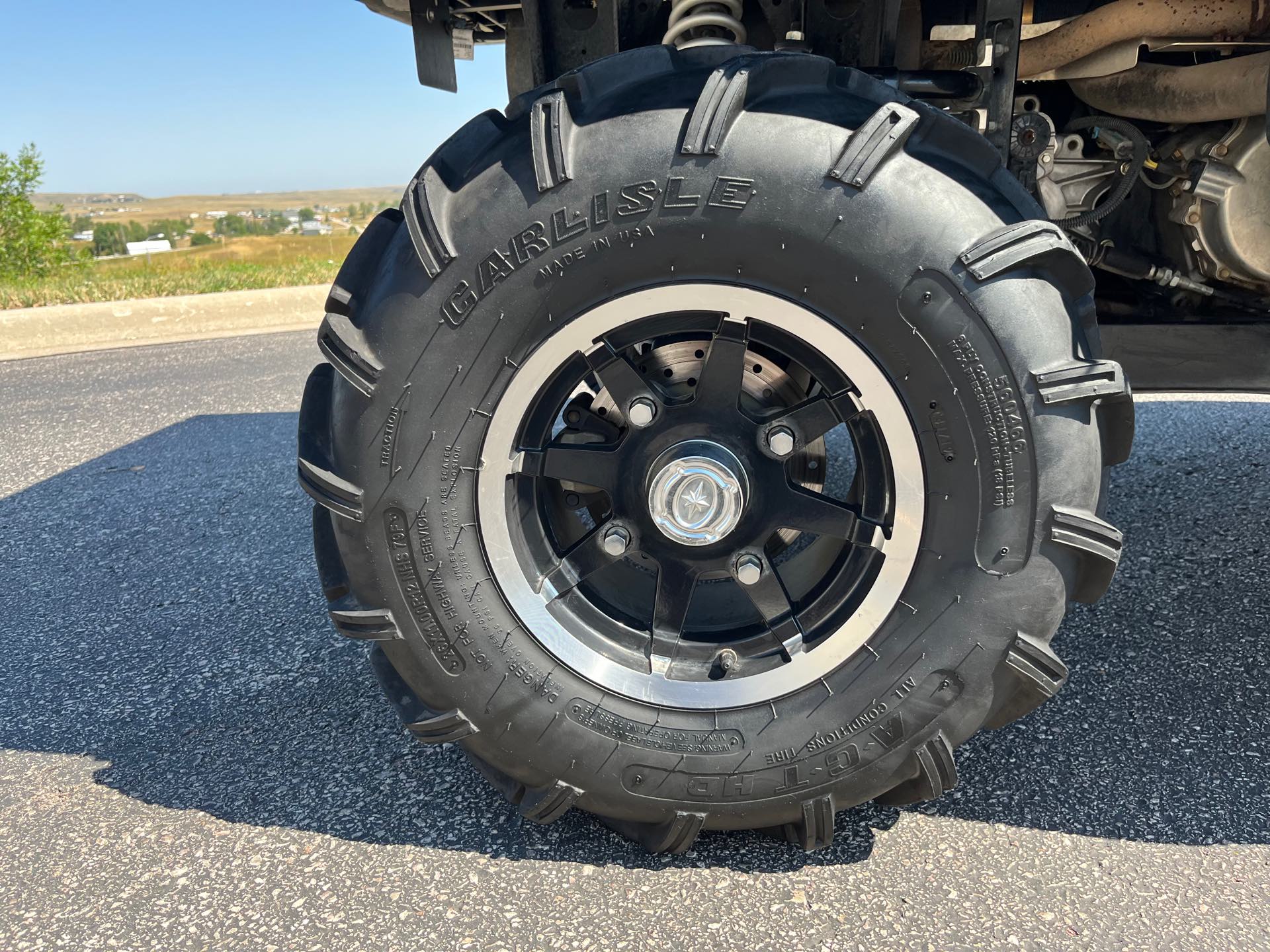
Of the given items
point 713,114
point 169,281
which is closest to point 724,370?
point 713,114

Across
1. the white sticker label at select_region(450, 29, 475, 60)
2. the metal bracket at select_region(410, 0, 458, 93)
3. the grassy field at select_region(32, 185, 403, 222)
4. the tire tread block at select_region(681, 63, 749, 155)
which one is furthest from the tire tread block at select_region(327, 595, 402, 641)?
the grassy field at select_region(32, 185, 403, 222)

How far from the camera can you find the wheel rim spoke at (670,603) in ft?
5.77

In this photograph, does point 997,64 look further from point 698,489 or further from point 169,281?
point 169,281

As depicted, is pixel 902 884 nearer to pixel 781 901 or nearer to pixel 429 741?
pixel 781 901

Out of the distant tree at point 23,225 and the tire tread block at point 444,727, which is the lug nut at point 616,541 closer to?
the tire tread block at point 444,727

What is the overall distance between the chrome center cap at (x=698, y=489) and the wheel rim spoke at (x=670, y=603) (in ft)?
0.32

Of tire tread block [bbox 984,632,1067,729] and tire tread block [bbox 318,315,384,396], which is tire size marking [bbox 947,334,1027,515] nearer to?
tire tread block [bbox 984,632,1067,729]

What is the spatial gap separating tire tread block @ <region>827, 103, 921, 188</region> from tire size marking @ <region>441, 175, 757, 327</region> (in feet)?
0.51

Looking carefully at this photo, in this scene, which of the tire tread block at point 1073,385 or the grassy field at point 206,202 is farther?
the grassy field at point 206,202

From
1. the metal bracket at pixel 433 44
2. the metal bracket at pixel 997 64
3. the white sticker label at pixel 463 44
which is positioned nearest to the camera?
the metal bracket at pixel 997 64

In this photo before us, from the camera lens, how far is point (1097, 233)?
2371 millimetres

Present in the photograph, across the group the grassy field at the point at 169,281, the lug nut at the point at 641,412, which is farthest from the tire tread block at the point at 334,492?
the grassy field at the point at 169,281

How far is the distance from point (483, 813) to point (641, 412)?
92 cm

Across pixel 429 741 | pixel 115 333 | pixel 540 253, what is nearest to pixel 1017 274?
pixel 540 253
